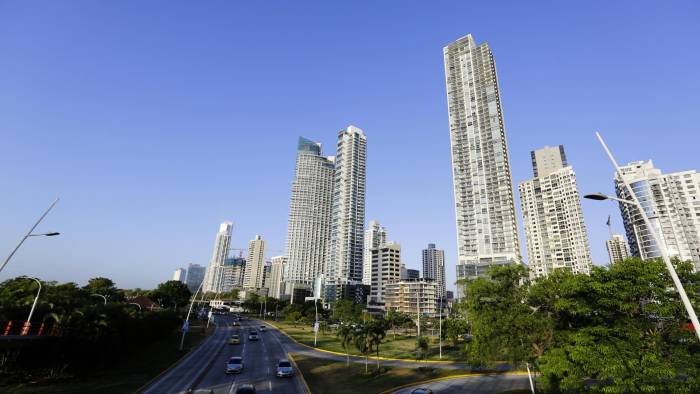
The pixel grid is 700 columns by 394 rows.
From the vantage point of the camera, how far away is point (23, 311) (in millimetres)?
35031

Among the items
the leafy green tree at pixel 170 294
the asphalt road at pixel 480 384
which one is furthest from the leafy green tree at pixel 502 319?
the leafy green tree at pixel 170 294

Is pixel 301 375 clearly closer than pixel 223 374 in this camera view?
Yes

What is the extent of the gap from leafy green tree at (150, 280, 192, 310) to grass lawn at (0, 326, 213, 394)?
8808 cm

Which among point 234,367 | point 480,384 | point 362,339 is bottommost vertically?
point 480,384

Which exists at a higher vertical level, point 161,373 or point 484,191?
point 484,191

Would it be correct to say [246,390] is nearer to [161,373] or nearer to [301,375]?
[301,375]

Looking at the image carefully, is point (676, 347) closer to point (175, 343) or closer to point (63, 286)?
point (175, 343)

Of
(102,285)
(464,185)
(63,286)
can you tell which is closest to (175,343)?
(63,286)

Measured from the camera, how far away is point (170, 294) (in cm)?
13462

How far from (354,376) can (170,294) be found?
12106cm

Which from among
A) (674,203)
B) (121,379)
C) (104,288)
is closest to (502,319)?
(121,379)

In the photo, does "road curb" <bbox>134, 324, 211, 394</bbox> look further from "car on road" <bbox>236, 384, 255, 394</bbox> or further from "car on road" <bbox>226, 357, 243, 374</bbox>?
"car on road" <bbox>236, 384, 255, 394</bbox>

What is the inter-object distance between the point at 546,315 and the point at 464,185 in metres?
176

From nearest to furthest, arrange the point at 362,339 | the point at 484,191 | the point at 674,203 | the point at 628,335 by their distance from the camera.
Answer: the point at 628,335
the point at 362,339
the point at 674,203
the point at 484,191
